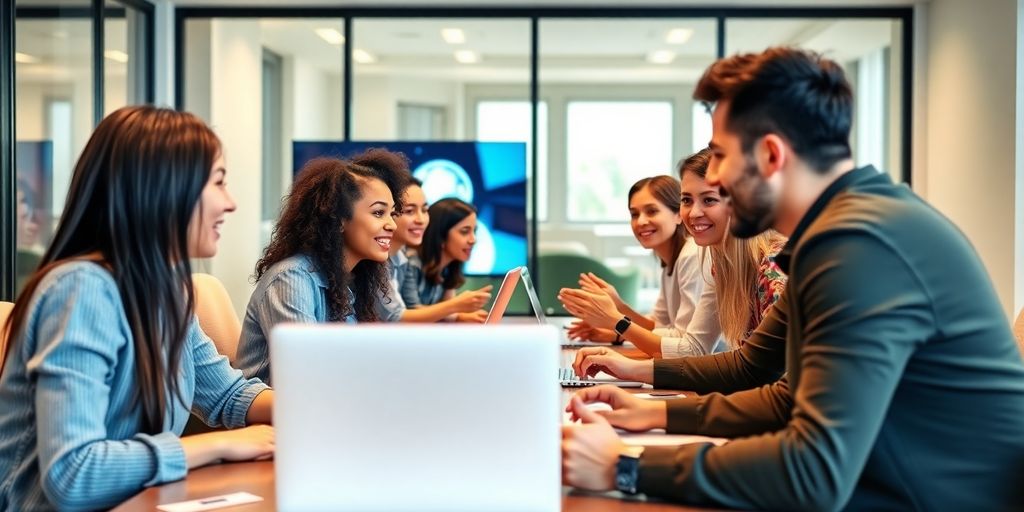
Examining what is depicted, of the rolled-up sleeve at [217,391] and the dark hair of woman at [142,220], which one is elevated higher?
the dark hair of woman at [142,220]

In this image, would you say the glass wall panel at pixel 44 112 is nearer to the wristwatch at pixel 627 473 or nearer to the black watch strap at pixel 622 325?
the black watch strap at pixel 622 325

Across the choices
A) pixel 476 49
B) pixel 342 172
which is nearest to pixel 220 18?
pixel 476 49

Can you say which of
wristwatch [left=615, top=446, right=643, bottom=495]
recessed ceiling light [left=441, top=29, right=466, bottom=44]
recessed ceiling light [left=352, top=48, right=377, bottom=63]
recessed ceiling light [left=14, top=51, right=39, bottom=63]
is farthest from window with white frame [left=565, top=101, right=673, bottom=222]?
wristwatch [left=615, top=446, right=643, bottom=495]

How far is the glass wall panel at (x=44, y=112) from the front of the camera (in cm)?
492

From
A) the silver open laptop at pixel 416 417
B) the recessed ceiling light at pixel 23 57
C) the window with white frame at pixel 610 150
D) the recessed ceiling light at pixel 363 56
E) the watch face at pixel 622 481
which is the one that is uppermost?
the recessed ceiling light at pixel 363 56

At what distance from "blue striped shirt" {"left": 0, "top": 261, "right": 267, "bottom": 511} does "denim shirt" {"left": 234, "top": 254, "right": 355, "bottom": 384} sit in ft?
3.32

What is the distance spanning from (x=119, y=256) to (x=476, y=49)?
17.4ft

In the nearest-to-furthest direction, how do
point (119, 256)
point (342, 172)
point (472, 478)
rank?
point (472, 478)
point (119, 256)
point (342, 172)

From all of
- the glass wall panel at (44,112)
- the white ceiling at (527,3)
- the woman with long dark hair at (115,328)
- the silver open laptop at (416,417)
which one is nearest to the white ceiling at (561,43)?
the white ceiling at (527,3)

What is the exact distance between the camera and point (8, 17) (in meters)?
4.80

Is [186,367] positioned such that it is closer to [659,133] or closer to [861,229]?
[861,229]

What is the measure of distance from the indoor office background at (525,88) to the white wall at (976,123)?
323 millimetres

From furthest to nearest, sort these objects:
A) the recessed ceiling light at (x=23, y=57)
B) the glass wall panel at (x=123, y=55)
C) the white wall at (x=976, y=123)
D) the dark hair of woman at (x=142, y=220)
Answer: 1. the glass wall panel at (x=123, y=55)
2. the white wall at (x=976, y=123)
3. the recessed ceiling light at (x=23, y=57)
4. the dark hair of woman at (x=142, y=220)

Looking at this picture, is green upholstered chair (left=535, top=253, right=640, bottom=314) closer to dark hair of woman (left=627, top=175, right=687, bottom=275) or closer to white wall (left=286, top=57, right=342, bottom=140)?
white wall (left=286, top=57, right=342, bottom=140)
